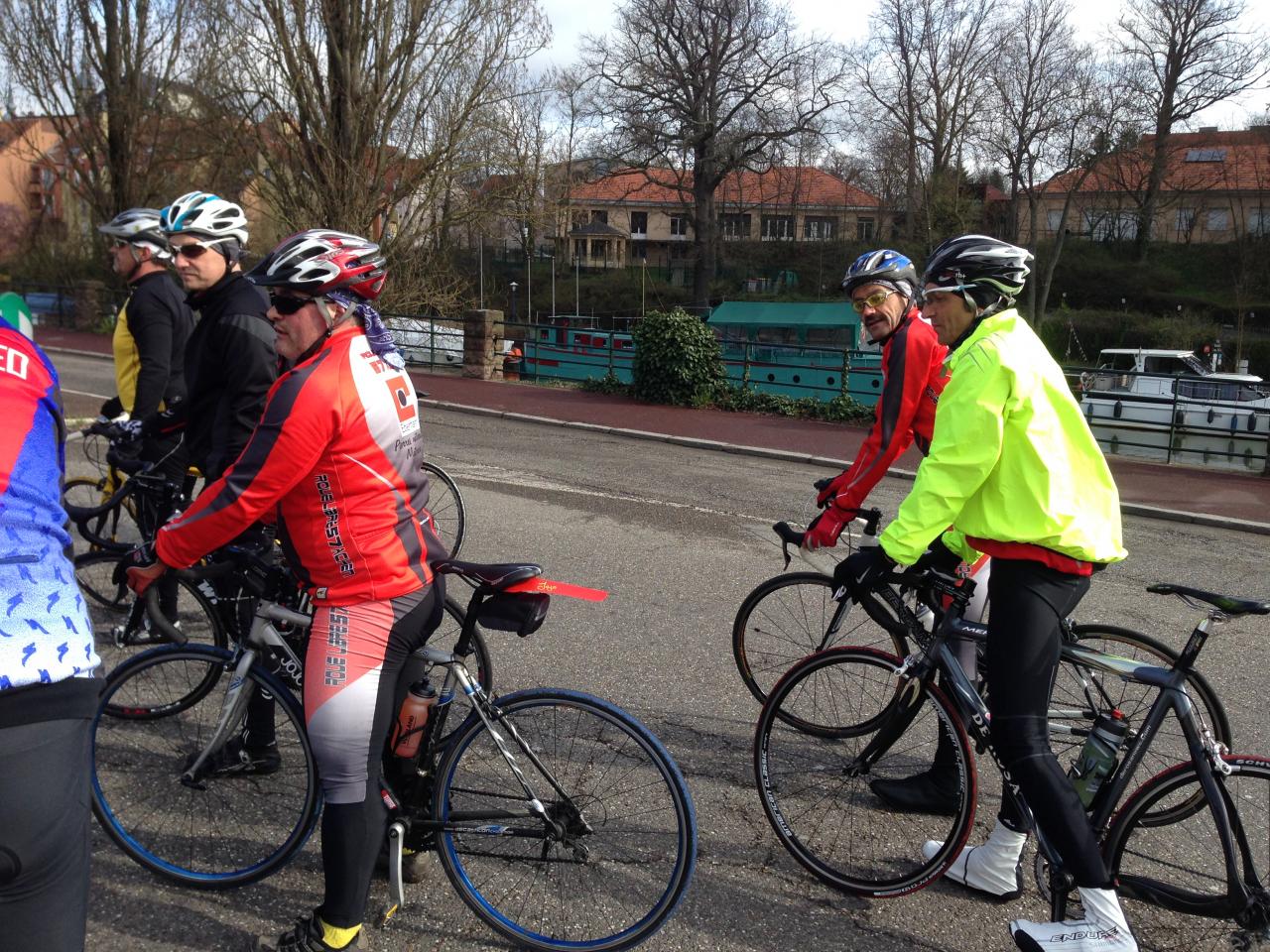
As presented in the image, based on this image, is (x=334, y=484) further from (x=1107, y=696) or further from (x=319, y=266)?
(x=1107, y=696)

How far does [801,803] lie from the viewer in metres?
3.53

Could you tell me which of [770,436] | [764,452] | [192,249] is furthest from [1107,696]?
[770,436]

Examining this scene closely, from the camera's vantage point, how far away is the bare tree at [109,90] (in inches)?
1086

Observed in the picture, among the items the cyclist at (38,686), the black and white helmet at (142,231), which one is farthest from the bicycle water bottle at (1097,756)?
the black and white helmet at (142,231)

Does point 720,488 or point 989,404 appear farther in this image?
point 720,488

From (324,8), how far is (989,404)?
837 inches

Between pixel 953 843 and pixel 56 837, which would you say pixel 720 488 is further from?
pixel 56 837

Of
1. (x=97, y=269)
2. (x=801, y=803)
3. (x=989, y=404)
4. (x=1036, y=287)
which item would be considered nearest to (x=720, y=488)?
(x=801, y=803)

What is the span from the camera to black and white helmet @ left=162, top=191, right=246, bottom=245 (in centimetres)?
418

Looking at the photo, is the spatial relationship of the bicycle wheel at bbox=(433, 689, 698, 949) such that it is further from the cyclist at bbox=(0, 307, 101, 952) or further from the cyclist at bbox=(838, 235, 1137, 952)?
the cyclist at bbox=(0, 307, 101, 952)

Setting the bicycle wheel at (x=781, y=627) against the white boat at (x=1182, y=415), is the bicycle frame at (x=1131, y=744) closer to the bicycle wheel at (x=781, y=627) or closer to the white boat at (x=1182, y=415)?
the bicycle wheel at (x=781, y=627)

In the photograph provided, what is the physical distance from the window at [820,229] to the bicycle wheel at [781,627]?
2208 inches

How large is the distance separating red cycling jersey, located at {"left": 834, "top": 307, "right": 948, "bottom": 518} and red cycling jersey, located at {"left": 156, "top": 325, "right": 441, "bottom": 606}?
2105 millimetres

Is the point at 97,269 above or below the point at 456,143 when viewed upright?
below
